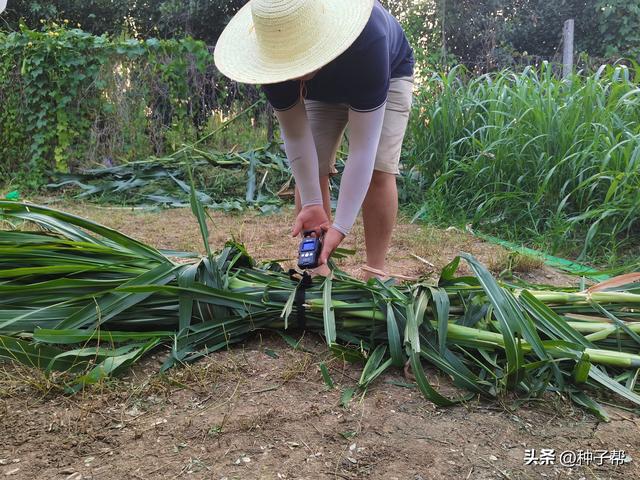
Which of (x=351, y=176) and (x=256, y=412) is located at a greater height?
(x=351, y=176)

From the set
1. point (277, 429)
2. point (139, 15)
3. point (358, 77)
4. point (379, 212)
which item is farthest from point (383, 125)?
point (139, 15)

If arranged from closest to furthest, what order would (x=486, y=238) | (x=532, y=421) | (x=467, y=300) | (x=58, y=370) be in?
1. (x=532, y=421)
2. (x=58, y=370)
3. (x=467, y=300)
4. (x=486, y=238)

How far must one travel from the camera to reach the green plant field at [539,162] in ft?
9.61

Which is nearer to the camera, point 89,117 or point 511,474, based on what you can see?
point 511,474

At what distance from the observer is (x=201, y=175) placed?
4961mm

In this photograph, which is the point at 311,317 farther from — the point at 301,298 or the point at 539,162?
the point at 539,162

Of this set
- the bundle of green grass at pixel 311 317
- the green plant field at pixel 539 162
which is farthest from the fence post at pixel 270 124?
the bundle of green grass at pixel 311 317

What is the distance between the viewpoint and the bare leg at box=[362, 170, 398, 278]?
2.20 meters

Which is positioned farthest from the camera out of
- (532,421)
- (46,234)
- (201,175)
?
(201,175)

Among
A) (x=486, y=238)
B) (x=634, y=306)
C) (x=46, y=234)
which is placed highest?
(x=46, y=234)

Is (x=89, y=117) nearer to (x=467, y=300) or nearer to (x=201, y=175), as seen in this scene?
(x=201, y=175)

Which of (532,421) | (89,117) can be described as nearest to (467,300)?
(532,421)

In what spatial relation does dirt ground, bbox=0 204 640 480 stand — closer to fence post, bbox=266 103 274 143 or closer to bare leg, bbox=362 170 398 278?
bare leg, bbox=362 170 398 278

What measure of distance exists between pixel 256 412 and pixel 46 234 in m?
0.95
